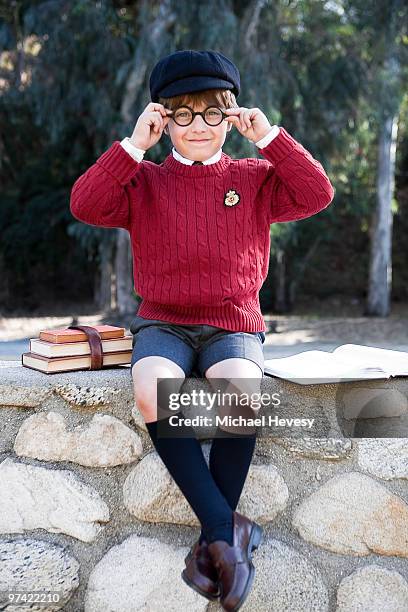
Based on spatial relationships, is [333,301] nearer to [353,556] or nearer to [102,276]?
[102,276]

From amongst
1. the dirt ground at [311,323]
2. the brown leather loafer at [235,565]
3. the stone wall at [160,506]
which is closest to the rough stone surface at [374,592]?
the stone wall at [160,506]

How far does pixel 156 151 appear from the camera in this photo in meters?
8.24

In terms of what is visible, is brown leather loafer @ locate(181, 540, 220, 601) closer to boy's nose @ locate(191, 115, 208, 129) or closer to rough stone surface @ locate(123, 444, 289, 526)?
rough stone surface @ locate(123, 444, 289, 526)

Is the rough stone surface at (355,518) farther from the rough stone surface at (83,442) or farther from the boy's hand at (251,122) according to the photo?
the boy's hand at (251,122)

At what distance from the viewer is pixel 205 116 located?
2.04 m

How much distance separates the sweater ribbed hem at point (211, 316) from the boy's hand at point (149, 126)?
0.46 m

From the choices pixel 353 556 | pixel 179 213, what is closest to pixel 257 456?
pixel 353 556

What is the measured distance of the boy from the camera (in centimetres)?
197

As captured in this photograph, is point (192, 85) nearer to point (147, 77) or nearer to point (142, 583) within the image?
point (142, 583)

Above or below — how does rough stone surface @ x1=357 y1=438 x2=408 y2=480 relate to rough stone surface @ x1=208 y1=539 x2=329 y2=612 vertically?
above

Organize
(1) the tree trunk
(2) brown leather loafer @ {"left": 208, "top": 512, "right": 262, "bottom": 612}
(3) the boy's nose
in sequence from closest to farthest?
(2) brown leather loafer @ {"left": 208, "top": 512, "right": 262, "bottom": 612}, (3) the boy's nose, (1) the tree trunk

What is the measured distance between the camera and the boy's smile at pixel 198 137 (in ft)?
6.68

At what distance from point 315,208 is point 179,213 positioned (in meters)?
0.40

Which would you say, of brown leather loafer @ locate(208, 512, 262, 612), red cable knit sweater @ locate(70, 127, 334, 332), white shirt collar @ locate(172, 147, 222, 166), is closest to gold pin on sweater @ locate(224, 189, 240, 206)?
red cable knit sweater @ locate(70, 127, 334, 332)
